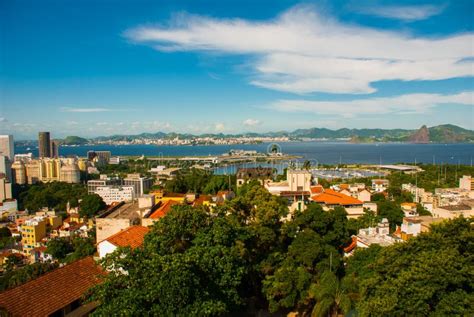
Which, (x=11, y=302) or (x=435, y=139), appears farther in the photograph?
(x=435, y=139)

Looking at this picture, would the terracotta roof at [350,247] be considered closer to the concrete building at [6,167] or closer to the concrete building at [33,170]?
the concrete building at [6,167]

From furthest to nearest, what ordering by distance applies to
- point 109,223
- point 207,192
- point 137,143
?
point 137,143
point 207,192
point 109,223

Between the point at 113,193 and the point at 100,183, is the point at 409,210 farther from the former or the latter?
the point at 100,183

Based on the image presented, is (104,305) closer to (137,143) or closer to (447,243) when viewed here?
(447,243)

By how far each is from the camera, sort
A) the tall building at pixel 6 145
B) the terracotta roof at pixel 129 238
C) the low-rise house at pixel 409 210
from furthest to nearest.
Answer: the tall building at pixel 6 145
the low-rise house at pixel 409 210
the terracotta roof at pixel 129 238

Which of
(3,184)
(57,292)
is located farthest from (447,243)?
(3,184)

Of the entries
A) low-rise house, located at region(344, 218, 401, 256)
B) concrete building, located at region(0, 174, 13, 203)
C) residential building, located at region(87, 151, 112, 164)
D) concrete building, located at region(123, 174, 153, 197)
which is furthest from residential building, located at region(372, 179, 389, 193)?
residential building, located at region(87, 151, 112, 164)

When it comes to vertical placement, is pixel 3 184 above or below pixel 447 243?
below

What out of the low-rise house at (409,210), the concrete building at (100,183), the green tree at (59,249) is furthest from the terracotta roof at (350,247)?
the concrete building at (100,183)

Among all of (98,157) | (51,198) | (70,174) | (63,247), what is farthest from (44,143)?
(63,247)
